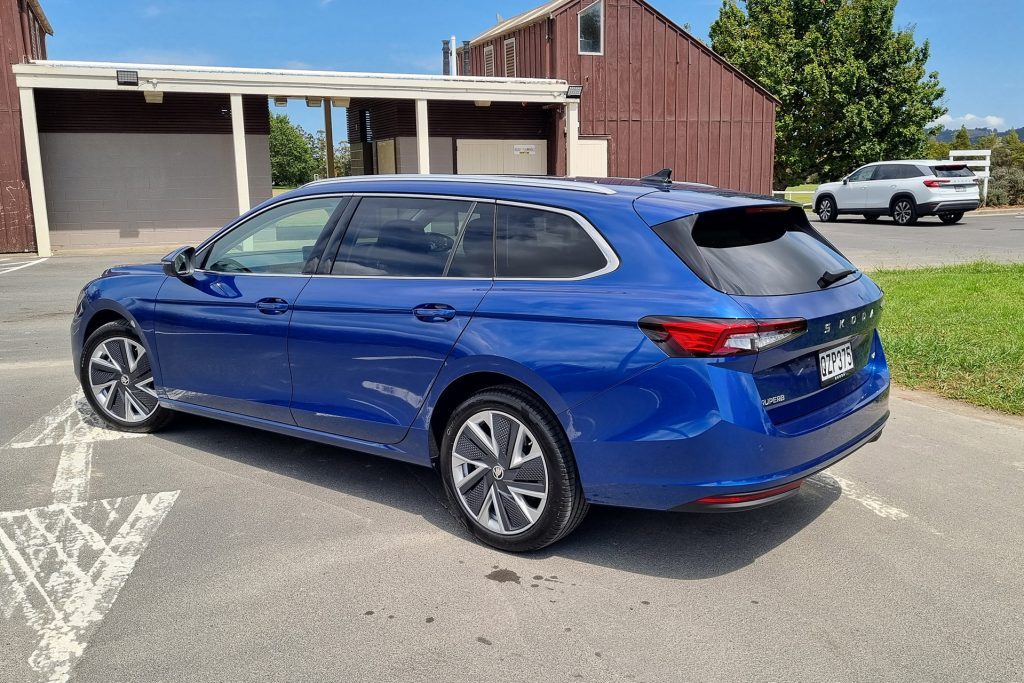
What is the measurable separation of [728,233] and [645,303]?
61 cm

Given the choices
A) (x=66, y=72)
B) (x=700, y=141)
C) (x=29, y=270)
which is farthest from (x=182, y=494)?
(x=700, y=141)

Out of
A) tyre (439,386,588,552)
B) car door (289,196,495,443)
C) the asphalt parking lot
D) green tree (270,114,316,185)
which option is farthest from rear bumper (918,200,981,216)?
green tree (270,114,316,185)

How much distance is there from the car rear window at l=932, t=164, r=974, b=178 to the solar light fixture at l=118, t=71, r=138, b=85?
20.1m

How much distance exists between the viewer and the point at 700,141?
27797mm

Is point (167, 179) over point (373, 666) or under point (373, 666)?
over

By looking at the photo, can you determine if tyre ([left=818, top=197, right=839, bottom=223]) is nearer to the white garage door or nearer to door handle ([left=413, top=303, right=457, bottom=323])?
the white garage door

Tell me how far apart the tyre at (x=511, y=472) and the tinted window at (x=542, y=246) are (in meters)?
0.55

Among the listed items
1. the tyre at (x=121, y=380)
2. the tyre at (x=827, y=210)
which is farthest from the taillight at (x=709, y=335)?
the tyre at (x=827, y=210)

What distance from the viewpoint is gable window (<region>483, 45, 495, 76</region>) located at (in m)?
30.5

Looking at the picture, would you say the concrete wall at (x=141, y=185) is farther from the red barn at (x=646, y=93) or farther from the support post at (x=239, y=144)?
the red barn at (x=646, y=93)

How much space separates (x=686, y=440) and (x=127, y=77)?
19.1 m

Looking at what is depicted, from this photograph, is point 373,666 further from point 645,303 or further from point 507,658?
point 645,303

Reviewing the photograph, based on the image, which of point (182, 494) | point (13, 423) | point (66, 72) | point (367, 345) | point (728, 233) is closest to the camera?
point (728, 233)

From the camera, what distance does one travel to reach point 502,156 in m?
25.9
